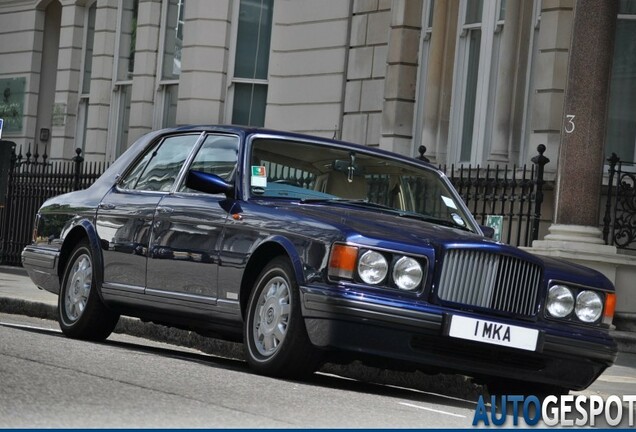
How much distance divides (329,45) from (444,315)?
1359 cm

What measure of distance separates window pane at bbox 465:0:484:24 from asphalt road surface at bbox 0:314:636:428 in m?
→ 9.46

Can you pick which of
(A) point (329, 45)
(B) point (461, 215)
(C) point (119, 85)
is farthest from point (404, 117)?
(B) point (461, 215)

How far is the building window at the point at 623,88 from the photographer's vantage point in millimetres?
17719

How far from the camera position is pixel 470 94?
1962 cm

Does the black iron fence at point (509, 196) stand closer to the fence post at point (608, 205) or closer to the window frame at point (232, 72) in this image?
the fence post at point (608, 205)

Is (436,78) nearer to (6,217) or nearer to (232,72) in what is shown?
(232,72)

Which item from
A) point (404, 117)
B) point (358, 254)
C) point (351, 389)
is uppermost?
point (404, 117)

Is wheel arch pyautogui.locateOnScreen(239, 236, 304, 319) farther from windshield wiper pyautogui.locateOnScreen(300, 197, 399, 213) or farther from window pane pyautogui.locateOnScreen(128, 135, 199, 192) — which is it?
window pane pyautogui.locateOnScreen(128, 135, 199, 192)

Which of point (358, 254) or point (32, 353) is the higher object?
point (358, 254)

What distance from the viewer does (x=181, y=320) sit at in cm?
1065

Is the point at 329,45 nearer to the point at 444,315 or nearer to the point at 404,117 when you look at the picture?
the point at 404,117

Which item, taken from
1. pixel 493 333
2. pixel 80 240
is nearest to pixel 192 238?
pixel 80 240

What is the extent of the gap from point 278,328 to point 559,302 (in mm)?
1694

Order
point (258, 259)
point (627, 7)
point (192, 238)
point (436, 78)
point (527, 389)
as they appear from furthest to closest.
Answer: point (436, 78) < point (627, 7) < point (192, 238) < point (527, 389) < point (258, 259)
